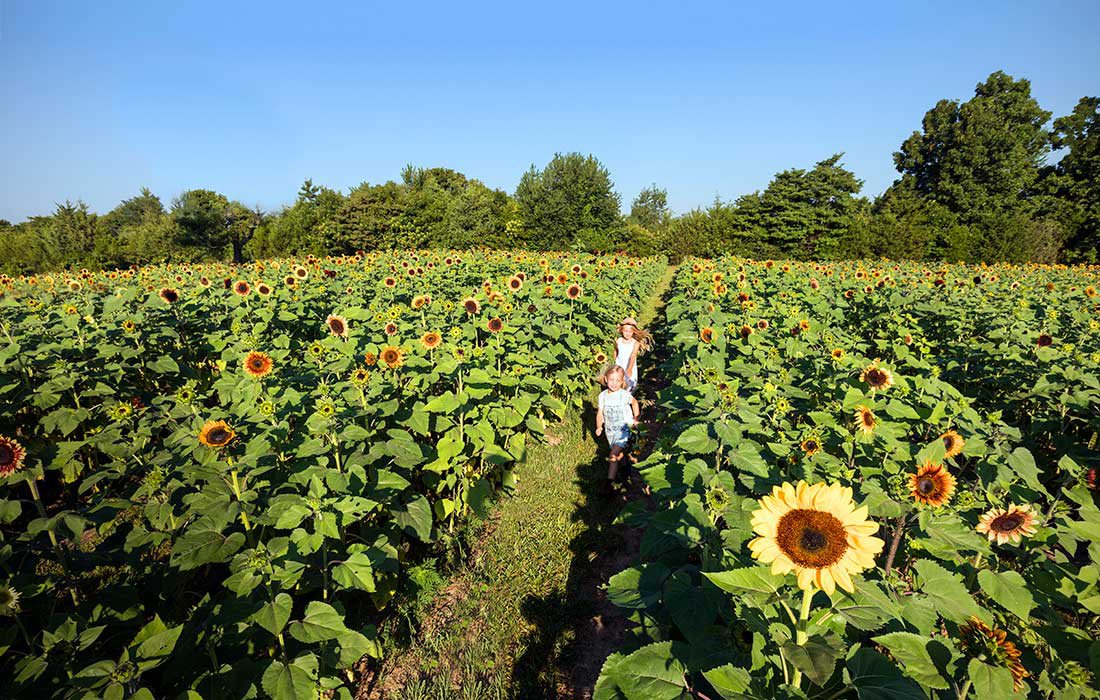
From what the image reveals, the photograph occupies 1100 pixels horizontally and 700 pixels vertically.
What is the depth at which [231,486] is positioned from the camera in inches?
106

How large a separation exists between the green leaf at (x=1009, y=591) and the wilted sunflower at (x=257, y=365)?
4592 millimetres

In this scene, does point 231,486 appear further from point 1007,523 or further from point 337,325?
point 1007,523

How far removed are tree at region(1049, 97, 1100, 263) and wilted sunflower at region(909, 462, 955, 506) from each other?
48.4 m

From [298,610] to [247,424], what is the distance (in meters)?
1.45

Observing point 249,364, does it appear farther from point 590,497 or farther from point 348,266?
point 348,266

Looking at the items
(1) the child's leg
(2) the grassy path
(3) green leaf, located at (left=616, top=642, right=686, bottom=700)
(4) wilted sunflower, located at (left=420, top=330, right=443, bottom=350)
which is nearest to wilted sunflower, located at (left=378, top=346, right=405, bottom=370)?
(4) wilted sunflower, located at (left=420, top=330, right=443, bottom=350)

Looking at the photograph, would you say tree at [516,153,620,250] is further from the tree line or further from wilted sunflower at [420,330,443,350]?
wilted sunflower at [420,330,443,350]

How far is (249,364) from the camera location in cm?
343

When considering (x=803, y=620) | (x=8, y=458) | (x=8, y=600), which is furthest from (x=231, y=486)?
(x=803, y=620)

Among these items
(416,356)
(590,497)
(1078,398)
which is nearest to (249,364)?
(416,356)

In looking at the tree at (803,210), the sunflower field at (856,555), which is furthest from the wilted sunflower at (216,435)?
the tree at (803,210)

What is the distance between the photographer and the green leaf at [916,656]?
1.56 meters

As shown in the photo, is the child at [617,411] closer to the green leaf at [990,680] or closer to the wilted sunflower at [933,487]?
the wilted sunflower at [933,487]

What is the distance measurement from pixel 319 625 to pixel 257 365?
2.15 metres
